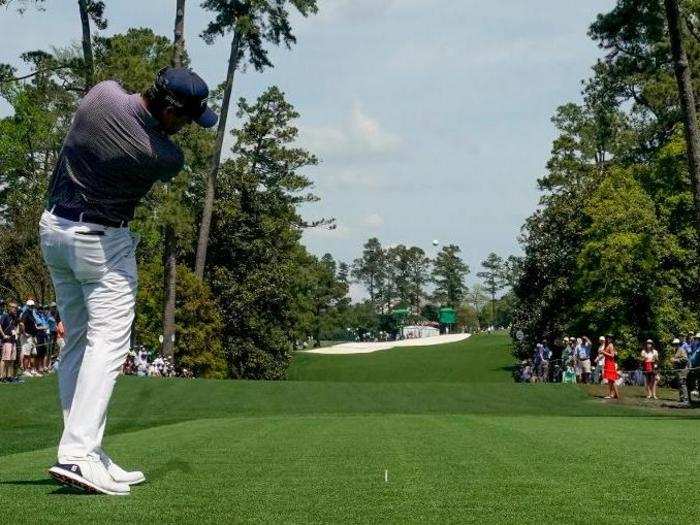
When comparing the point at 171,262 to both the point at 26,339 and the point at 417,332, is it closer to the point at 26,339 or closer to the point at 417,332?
the point at 26,339

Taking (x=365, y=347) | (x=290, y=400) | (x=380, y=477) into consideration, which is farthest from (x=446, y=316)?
(x=380, y=477)

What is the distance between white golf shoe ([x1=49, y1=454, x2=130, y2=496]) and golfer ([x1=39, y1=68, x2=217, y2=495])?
0.04ft

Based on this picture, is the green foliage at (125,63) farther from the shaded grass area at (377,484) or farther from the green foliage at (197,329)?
the shaded grass area at (377,484)

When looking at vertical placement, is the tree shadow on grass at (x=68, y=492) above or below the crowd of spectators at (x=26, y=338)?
below

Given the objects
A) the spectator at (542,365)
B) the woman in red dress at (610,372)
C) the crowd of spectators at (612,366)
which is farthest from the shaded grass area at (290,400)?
the spectator at (542,365)

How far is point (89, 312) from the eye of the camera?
18.3ft

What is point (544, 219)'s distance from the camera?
65.3 m

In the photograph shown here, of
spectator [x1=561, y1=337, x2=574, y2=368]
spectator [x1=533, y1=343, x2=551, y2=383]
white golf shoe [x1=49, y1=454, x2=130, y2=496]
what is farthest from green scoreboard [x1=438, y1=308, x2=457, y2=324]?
white golf shoe [x1=49, y1=454, x2=130, y2=496]

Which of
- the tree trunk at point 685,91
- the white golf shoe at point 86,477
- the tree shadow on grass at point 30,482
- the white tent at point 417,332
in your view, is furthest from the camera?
the white tent at point 417,332

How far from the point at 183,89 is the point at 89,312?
1380 mm

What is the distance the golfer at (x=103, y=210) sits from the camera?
539 centimetres

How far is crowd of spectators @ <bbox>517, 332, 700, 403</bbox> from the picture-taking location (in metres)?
30.4

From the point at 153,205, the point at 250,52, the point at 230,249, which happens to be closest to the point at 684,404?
the point at 153,205

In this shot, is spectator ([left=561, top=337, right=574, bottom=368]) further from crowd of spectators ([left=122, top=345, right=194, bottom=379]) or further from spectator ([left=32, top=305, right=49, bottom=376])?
spectator ([left=32, top=305, right=49, bottom=376])
